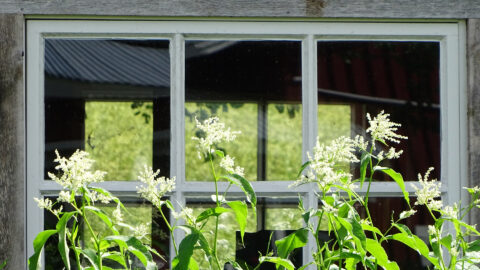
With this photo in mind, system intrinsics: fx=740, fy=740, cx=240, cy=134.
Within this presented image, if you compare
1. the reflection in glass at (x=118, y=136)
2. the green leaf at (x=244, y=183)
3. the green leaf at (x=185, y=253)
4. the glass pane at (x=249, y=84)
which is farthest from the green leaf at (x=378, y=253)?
the reflection in glass at (x=118, y=136)

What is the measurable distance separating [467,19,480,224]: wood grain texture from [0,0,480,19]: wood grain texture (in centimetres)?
7

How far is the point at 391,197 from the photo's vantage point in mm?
2309

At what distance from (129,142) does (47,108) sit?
354 millimetres

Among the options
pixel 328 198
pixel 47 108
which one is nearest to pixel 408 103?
pixel 328 198

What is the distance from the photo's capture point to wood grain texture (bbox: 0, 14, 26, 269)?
2.16 m

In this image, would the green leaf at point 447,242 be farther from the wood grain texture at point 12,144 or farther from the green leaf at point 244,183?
the wood grain texture at point 12,144

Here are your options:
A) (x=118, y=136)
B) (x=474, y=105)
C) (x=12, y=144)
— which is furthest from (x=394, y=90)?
(x=12, y=144)

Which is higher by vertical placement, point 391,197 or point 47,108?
point 47,108

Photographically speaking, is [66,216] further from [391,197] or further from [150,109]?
[391,197]

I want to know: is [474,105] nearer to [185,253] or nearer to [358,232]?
[358,232]

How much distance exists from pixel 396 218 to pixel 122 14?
105cm

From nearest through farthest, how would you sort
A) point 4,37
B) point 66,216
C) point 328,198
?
point 66,216
point 328,198
point 4,37

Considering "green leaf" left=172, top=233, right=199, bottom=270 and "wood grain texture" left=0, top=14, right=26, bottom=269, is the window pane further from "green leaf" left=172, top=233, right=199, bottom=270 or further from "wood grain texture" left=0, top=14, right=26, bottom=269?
"wood grain texture" left=0, top=14, right=26, bottom=269

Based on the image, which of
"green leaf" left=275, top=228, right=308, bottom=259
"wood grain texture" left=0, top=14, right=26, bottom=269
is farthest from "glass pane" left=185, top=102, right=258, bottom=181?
"green leaf" left=275, top=228, right=308, bottom=259
